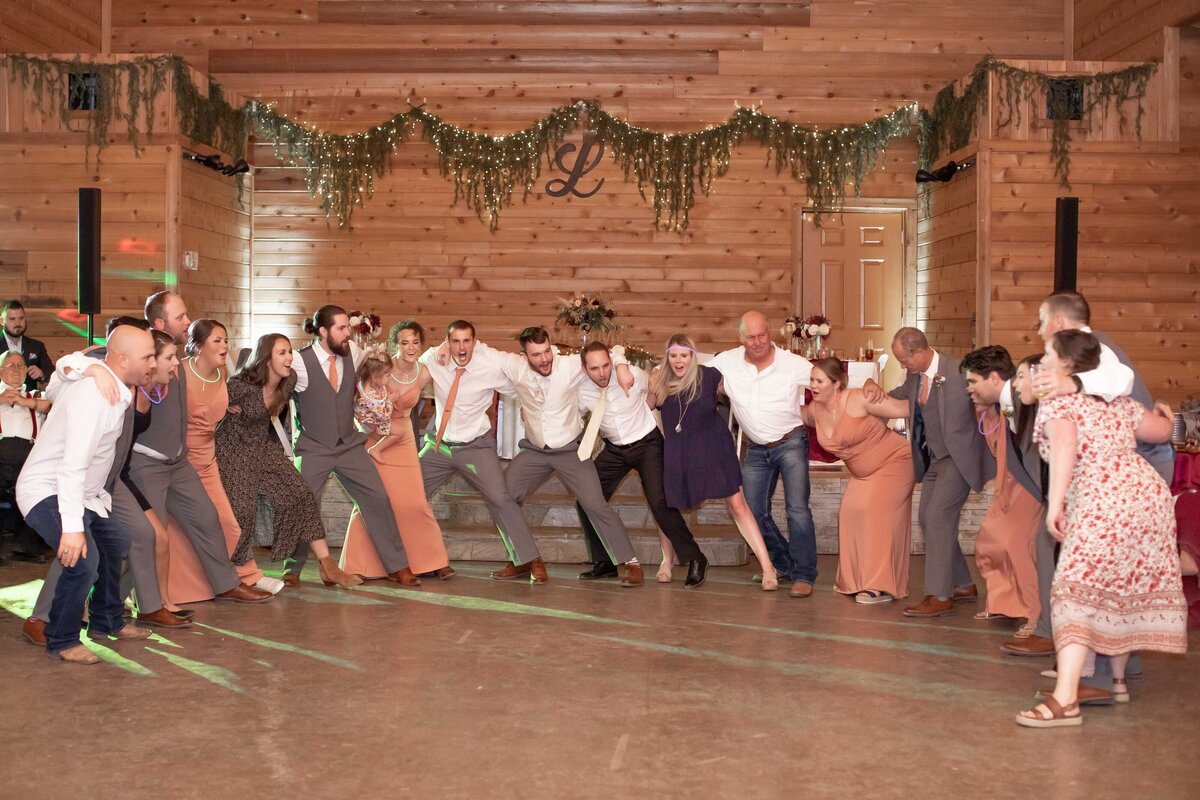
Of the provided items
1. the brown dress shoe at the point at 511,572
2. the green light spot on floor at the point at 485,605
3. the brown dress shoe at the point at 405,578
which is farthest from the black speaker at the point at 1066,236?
the brown dress shoe at the point at 405,578

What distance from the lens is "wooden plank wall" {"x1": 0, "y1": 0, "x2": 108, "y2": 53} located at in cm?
1052

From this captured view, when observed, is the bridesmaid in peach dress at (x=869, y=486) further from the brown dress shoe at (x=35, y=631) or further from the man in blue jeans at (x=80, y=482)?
the brown dress shoe at (x=35, y=631)

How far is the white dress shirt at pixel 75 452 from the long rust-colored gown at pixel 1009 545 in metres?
3.65

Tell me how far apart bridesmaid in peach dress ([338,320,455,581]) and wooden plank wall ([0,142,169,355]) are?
471 centimetres

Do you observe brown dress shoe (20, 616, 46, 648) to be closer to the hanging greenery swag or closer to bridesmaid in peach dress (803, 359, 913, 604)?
bridesmaid in peach dress (803, 359, 913, 604)

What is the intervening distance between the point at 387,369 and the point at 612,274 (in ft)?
18.8

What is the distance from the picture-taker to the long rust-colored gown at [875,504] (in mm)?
6336

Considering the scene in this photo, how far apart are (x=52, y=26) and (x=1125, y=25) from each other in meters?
9.51

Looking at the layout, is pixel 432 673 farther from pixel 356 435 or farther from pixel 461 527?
pixel 461 527

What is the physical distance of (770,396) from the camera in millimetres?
6637

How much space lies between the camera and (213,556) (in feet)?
19.6

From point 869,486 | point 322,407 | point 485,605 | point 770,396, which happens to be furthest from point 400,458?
point 869,486

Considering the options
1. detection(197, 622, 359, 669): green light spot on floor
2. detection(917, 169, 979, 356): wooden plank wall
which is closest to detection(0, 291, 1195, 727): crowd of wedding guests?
detection(197, 622, 359, 669): green light spot on floor

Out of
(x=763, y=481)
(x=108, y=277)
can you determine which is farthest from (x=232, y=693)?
(x=108, y=277)
